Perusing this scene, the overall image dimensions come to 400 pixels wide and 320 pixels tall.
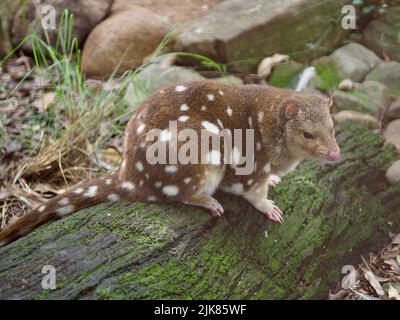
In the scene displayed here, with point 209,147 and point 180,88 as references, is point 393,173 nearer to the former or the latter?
point 209,147

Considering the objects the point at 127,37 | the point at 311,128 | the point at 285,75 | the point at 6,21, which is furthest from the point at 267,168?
the point at 6,21

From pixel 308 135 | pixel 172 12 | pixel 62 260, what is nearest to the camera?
pixel 62 260

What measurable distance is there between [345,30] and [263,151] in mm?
2191

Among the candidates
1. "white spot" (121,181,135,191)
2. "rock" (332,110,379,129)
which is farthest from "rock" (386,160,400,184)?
"white spot" (121,181,135,191)

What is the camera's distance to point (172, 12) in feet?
14.0

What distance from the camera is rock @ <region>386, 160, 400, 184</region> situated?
315 cm

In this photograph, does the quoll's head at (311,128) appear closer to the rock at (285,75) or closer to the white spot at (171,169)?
the white spot at (171,169)

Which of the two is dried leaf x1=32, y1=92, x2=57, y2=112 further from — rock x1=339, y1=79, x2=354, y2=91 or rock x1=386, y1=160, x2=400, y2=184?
rock x1=386, y1=160, x2=400, y2=184

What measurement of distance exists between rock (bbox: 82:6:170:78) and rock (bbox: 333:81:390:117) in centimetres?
161

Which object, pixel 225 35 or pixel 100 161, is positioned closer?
pixel 100 161

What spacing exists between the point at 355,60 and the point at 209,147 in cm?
218

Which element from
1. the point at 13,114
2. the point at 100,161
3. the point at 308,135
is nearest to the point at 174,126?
the point at 308,135

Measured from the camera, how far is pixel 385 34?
409 centimetres

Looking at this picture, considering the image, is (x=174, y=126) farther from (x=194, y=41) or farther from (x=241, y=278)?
(x=194, y=41)
